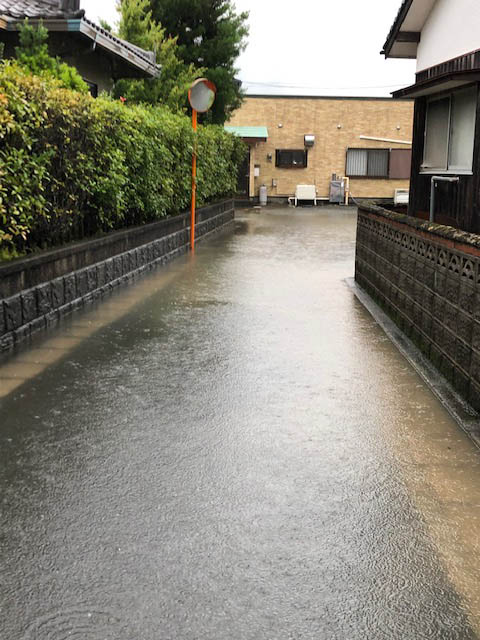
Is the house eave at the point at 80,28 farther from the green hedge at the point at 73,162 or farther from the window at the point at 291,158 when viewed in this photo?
the window at the point at 291,158

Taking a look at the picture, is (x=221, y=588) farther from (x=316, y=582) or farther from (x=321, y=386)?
(x=321, y=386)

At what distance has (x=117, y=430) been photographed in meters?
4.79

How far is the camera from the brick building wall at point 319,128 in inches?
1351

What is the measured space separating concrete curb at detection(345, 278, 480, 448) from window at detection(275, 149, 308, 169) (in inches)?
1025

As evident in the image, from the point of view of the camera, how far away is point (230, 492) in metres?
3.87

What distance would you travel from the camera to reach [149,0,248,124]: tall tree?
2706 centimetres

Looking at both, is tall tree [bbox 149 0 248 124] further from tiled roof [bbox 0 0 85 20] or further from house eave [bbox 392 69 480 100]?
house eave [bbox 392 69 480 100]

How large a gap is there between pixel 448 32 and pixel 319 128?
79.0ft

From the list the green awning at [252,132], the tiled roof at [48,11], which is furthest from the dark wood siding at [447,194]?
the green awning at [252,132]

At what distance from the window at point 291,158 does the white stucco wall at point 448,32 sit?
21964 mm

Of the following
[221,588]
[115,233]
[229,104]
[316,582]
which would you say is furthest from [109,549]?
[229,104]

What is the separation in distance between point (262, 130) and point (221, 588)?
105ft

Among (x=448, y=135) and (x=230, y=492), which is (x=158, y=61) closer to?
(x=448, y=135)

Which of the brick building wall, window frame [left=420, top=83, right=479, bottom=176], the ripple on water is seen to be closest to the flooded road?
the ripple on water
